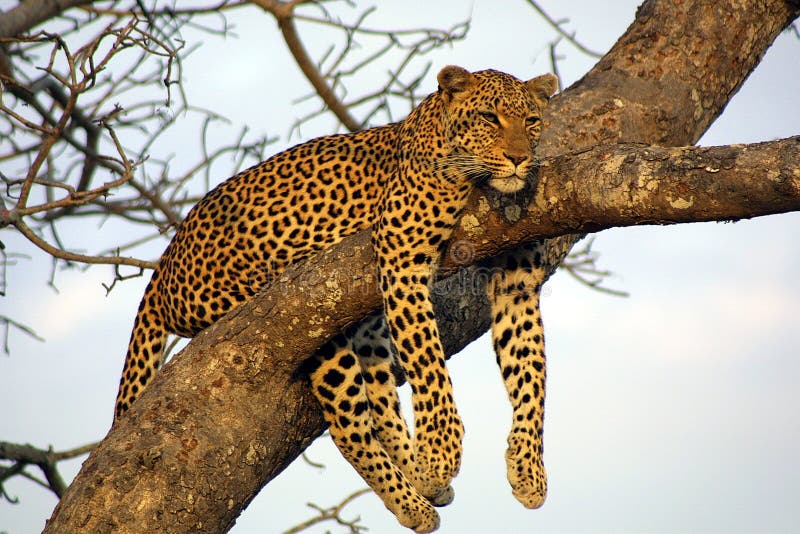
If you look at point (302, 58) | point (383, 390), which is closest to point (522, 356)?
point (383, 390)

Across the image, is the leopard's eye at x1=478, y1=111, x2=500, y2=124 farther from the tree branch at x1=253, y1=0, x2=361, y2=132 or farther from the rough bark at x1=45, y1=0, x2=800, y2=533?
the tree branch at x1=253, y1=0, x2=361, y2=132

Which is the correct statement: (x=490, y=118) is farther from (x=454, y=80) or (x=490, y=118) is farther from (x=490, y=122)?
(x=454, y=80)

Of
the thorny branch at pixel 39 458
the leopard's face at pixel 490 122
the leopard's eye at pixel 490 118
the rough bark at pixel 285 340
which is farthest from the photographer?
the thorny branch at pixel 39 458

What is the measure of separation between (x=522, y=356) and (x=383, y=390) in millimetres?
1053

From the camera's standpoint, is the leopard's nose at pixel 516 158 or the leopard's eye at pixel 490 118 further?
the leopard's eye at pixel 490 118

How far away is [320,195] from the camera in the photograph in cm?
629

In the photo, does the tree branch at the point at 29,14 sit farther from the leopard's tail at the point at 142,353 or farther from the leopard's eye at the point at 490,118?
the leopard's eye at the point at 490,118

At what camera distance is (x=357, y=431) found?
6137 mm

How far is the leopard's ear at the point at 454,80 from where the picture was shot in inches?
232

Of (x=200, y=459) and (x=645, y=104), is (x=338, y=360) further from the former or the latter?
(x=645, y=104)

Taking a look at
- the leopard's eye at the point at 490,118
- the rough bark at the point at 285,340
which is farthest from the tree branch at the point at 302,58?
the leopard's eye at the point at 490,118

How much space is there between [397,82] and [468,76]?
246 cm

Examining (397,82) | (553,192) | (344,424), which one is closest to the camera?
(553,192)

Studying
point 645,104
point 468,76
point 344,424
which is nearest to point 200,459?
point 344,424
